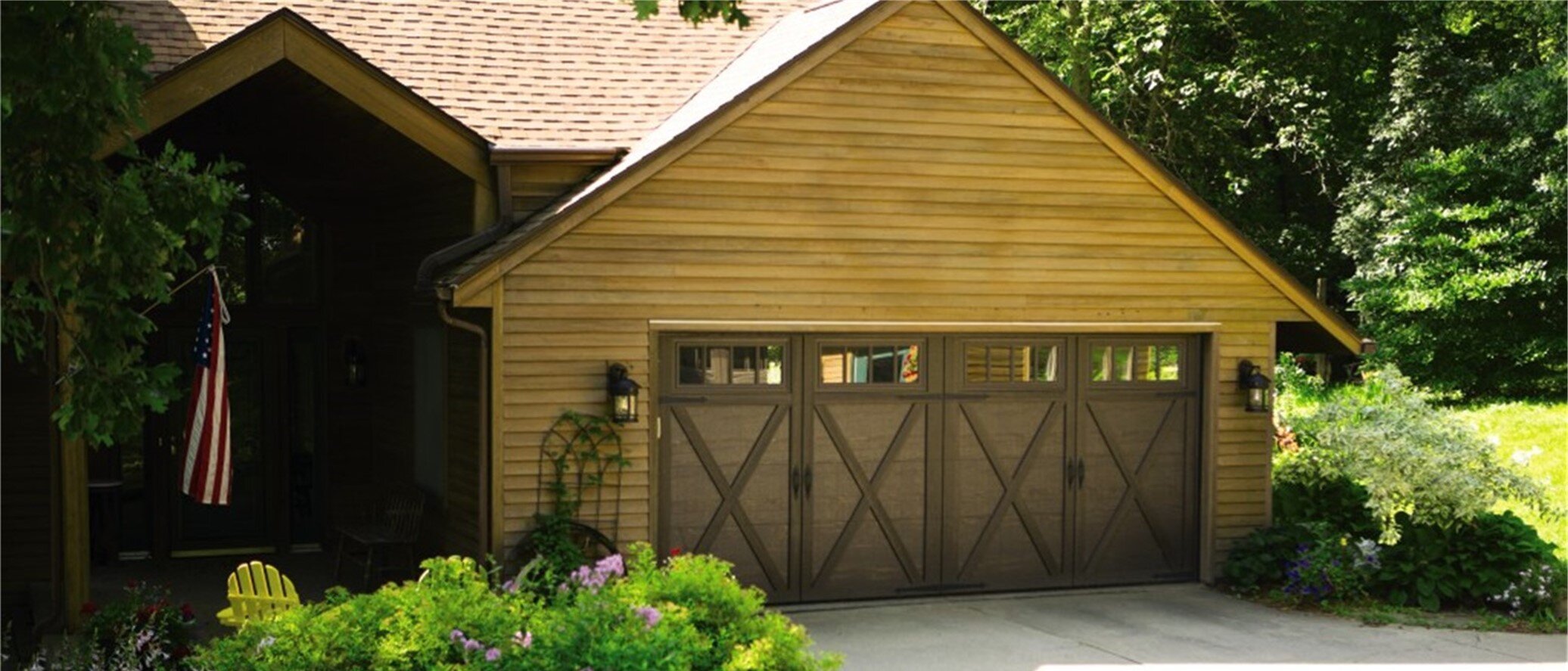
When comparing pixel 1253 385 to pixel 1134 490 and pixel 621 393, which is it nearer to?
pixel 1134 490

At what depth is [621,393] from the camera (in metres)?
12.6

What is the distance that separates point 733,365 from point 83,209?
5.55 meters

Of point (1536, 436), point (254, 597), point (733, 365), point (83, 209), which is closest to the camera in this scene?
point (83, 209)

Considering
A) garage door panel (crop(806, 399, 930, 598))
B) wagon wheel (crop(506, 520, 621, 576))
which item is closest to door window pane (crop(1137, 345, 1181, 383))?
garage door panel (crop(806, 399, 930, 598))

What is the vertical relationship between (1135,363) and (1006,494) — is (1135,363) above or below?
above

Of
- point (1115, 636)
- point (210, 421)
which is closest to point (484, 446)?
point (210, 421)

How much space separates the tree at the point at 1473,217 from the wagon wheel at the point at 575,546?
1769 cm

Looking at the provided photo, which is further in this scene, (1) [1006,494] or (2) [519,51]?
(2) [519,51]

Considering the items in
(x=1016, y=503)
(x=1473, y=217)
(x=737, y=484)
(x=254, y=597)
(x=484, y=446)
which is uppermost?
(x=1473, y=217)

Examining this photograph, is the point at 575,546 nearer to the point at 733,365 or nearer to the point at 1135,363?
the point at 733,365

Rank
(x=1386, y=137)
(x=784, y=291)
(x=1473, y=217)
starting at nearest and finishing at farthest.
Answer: (x=784, y=291)
(x=1473, y=217)
(x=1386, y=137)

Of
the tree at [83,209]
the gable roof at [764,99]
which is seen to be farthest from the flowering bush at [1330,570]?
the tree at [83,209]

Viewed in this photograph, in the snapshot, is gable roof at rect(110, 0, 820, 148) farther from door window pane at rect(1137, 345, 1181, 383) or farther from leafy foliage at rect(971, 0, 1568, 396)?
leafy foliage at rect(971, 0, 1568, 396)

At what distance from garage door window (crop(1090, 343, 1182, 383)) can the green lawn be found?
4.57 metres
